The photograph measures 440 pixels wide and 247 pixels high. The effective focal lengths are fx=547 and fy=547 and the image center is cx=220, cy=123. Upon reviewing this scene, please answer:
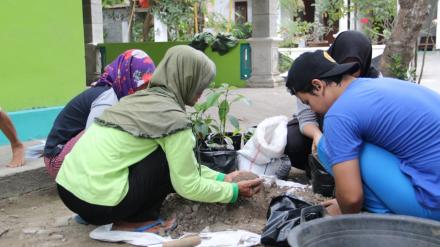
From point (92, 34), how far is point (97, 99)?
8476mm

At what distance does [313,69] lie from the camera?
7.84ft

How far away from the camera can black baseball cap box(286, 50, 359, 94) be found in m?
2.37

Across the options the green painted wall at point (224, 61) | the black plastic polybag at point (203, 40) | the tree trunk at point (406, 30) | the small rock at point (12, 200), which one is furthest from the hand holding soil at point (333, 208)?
the black plastic polybag at point (203, 40)

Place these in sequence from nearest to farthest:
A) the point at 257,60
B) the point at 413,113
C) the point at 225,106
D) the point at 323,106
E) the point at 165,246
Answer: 1. the point at 413,113
2. the point at 323,106
3. the point at 165,246
4. the point at 225,106
5. the point at 257,60

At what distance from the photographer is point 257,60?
37.2 feet

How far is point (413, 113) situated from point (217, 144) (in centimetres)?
210

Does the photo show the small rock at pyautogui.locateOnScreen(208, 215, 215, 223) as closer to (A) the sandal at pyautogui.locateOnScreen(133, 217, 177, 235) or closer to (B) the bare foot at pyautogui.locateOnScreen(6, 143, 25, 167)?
(A) the sandal at pyautogui.locateOnScreen(133, 217, 177, 235)

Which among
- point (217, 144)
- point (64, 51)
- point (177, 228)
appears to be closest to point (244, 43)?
point (64, 51)

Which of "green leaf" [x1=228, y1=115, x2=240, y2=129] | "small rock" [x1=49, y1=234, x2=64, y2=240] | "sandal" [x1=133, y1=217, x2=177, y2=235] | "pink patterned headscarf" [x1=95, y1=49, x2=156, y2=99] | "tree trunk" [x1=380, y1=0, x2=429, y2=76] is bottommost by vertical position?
"small rock" [x1=49, y1=234, x2=64, y2=240]

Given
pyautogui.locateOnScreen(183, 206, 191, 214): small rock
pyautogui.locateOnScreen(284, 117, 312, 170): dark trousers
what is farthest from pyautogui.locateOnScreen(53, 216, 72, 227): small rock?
pyautogui.locateOnScreen(284, 117, 312, 170): dark trousers

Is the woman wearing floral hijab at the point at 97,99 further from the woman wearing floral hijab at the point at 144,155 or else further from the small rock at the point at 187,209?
the small rock at the point at 187,209

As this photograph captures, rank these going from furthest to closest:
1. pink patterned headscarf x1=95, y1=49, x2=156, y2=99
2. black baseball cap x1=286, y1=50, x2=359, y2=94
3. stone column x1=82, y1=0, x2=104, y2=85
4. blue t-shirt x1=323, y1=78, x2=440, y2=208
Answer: stone column x1=82, y1=0, x2=104, y2=85, pink patterned headscarf x1=95, y1=49, x2=156, y2=99, black baseball cap x1=286, y1=50, x2=359, y2=94, blue t-shirt x1=323, y1=78, x2=440, y2=208

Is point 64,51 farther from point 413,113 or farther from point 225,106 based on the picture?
point 413,113

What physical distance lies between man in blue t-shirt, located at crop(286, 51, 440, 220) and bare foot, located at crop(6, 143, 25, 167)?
2541mm
